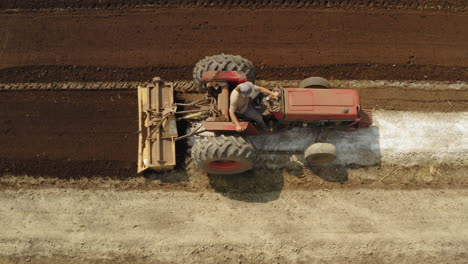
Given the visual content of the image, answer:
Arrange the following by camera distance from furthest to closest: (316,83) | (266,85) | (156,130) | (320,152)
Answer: (266,85) → (316,83) → (156,130) → (320,152)

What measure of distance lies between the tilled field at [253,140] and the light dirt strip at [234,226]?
0.02 meters

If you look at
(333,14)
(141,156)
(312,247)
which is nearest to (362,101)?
(333,14)

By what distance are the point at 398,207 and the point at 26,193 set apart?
6435mm

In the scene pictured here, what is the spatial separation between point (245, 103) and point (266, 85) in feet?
5.86

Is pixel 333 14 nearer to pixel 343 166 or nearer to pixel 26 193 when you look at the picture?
pixel 343 166

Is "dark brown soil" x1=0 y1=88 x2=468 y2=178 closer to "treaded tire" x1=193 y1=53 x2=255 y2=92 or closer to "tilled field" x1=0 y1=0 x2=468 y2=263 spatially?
"tilled field" x1=0 y1=0 x2=468 y2=263

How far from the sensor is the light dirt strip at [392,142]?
669 centimetres

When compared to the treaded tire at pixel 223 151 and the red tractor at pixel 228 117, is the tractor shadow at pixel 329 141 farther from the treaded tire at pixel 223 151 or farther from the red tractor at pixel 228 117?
the treaded tire at pixel 223 151

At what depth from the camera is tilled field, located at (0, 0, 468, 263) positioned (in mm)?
6148

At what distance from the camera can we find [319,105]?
5918mm

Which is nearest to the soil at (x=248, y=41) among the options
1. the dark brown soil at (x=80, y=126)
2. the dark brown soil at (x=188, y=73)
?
the dark brown soil at (x=188, y=73)

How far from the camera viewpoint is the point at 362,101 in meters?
7.06

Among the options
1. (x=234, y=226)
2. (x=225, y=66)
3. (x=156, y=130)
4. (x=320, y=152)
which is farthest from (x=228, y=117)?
(x=234, y=226)

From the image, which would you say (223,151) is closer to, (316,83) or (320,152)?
(320,152)
